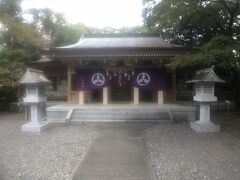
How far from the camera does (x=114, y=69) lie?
18281 mm

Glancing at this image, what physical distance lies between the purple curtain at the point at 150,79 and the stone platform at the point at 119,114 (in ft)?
7.88

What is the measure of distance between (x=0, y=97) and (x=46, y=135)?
10.2m

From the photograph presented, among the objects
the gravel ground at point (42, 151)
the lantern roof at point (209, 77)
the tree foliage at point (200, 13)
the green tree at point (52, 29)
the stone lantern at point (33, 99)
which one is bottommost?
the gravel ground at point (42, 151)

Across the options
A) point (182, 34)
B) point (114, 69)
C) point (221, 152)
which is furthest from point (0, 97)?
point (221, 152)

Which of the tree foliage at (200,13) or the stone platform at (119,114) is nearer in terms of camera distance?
the tree foliage at (200,13)

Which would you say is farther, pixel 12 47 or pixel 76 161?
pixel 12 47

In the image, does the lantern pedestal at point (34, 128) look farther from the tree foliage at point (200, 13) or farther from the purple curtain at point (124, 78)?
the tree foliage at point (200, 13)

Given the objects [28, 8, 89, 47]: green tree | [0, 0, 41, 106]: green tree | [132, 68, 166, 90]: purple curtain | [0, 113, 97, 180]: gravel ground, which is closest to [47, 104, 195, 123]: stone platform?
[0, 113, 97, 180]: gravel ground

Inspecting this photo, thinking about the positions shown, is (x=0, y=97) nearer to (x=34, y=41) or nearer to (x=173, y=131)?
(x=34, y=41)

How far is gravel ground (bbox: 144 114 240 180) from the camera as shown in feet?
22.5

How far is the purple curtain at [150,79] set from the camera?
698 inches

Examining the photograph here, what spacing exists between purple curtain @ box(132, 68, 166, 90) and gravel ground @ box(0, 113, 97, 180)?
5.76 meters

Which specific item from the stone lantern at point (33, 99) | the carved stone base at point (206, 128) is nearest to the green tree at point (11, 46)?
the stone lantern at point (33, 99)

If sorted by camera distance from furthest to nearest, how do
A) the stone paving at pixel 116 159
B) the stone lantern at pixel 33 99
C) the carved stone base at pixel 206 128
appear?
the stone lantern at pixel 33 99 < the carved stone base at pixel 206 128 < the stone paving at pixel 116 159
